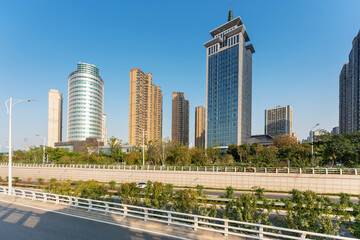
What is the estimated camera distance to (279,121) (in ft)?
583

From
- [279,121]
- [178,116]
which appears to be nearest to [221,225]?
[178,116]

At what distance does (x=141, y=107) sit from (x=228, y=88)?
6047 cm

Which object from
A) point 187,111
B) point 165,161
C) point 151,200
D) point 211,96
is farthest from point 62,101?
point 151,200

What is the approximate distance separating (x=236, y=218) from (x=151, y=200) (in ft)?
18.3

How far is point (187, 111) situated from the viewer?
166 m

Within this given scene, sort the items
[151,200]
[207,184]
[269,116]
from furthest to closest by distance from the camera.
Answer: [269,116] < [207,184] < [151,200]

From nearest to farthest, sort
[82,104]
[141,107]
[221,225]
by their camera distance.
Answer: [221,225] < [82,104] < [141,107]

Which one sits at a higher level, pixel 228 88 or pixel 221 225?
pixel 228 88

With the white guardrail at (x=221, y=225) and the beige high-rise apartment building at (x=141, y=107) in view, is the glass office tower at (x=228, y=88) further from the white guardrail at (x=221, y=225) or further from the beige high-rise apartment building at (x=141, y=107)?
the white guardrail at (x=221, y=225)

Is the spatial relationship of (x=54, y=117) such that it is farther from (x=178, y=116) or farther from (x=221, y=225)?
(x=221, y=225)

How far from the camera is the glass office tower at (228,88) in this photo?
9394 cm

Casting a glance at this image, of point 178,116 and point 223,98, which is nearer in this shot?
point 223,98

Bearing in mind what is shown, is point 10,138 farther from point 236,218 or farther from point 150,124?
point 150,124

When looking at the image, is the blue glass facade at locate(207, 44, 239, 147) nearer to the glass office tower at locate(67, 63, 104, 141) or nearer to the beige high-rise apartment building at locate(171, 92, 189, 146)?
the beige high-rise apartment building at locate(171, 92, 189, 146)
